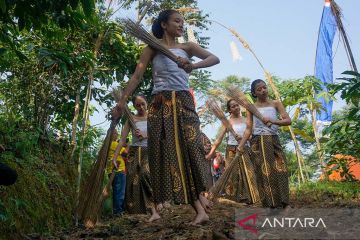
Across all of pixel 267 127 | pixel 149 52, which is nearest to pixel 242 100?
pixel 267 127

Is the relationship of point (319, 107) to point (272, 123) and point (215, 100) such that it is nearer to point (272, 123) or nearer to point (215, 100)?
point (215, 100)

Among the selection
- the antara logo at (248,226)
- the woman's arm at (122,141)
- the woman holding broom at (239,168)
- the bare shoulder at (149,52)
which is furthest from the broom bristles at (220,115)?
the bare shoulder at (149,52)

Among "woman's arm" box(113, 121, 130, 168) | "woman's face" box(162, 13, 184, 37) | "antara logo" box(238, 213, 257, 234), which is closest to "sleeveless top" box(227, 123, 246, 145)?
"woman's arm" box(113, 121, 130, 168)

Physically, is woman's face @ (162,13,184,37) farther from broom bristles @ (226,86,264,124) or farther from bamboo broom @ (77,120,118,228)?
broom bristles @ (226,86,264,124)

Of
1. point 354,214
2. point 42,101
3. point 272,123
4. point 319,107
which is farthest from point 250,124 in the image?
point 319,107

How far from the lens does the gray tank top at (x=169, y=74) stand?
3.70 meters

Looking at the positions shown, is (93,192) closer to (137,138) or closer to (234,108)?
(137,138)

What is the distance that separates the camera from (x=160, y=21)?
391 cm

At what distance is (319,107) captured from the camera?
11.0m

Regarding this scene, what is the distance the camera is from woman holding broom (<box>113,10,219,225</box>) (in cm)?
357

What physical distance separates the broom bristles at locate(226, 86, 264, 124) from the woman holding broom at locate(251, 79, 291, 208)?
0.07 m

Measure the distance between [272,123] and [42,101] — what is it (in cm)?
280

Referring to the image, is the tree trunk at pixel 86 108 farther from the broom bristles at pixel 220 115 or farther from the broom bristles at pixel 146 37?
the broom bristles at pixel 146 37

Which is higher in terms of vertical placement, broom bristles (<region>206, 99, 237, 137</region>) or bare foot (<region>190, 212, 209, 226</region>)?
broom bristles (<region>206, 99, 237, 137</region>)
